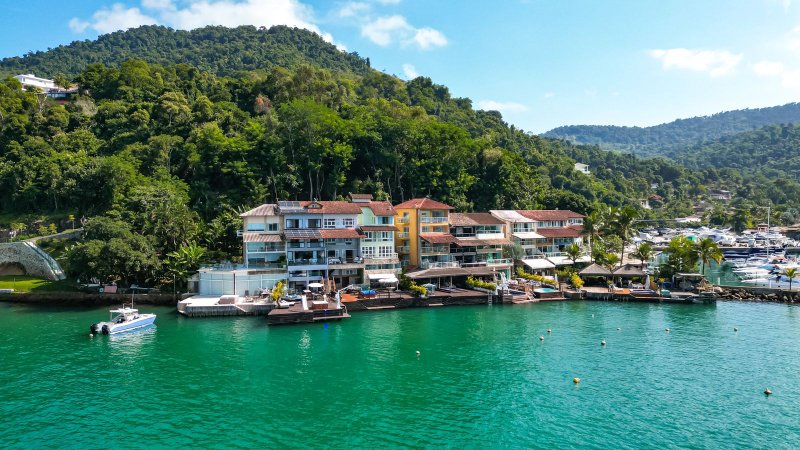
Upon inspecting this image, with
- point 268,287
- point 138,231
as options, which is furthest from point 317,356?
point 138,231

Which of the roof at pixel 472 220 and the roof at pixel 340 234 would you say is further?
the roof at pixel 472 220

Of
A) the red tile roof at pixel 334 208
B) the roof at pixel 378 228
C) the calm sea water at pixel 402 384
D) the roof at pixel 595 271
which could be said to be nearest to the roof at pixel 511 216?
the roof at pixel 595 271

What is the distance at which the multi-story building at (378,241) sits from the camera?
2222 inches

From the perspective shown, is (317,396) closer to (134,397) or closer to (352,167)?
(134,397)

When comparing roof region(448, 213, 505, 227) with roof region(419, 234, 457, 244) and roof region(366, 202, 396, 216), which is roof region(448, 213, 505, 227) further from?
roof region(366, 202, 396, 216)

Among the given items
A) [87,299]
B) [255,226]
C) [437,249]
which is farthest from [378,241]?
[87,299]

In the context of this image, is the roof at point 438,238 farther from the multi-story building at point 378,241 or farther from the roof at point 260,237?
the roof at point 260,237

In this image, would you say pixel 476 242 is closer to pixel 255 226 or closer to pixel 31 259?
pixel 255 226

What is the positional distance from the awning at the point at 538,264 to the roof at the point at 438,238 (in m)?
11.4

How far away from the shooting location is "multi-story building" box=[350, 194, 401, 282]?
56.4 metres

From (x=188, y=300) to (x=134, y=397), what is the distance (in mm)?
21384

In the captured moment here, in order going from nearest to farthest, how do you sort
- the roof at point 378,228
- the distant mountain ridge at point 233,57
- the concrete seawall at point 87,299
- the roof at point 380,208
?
1. the concrete seawall at point 87,299
2. the roof at point 378,228
3. the roof at point 380,208
4. the distant mountain ridge at point 233,57

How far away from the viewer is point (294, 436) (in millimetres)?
23453

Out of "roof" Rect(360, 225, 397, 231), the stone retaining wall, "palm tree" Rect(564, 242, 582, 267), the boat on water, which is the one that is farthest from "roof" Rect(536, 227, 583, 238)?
the stone retaining wall
